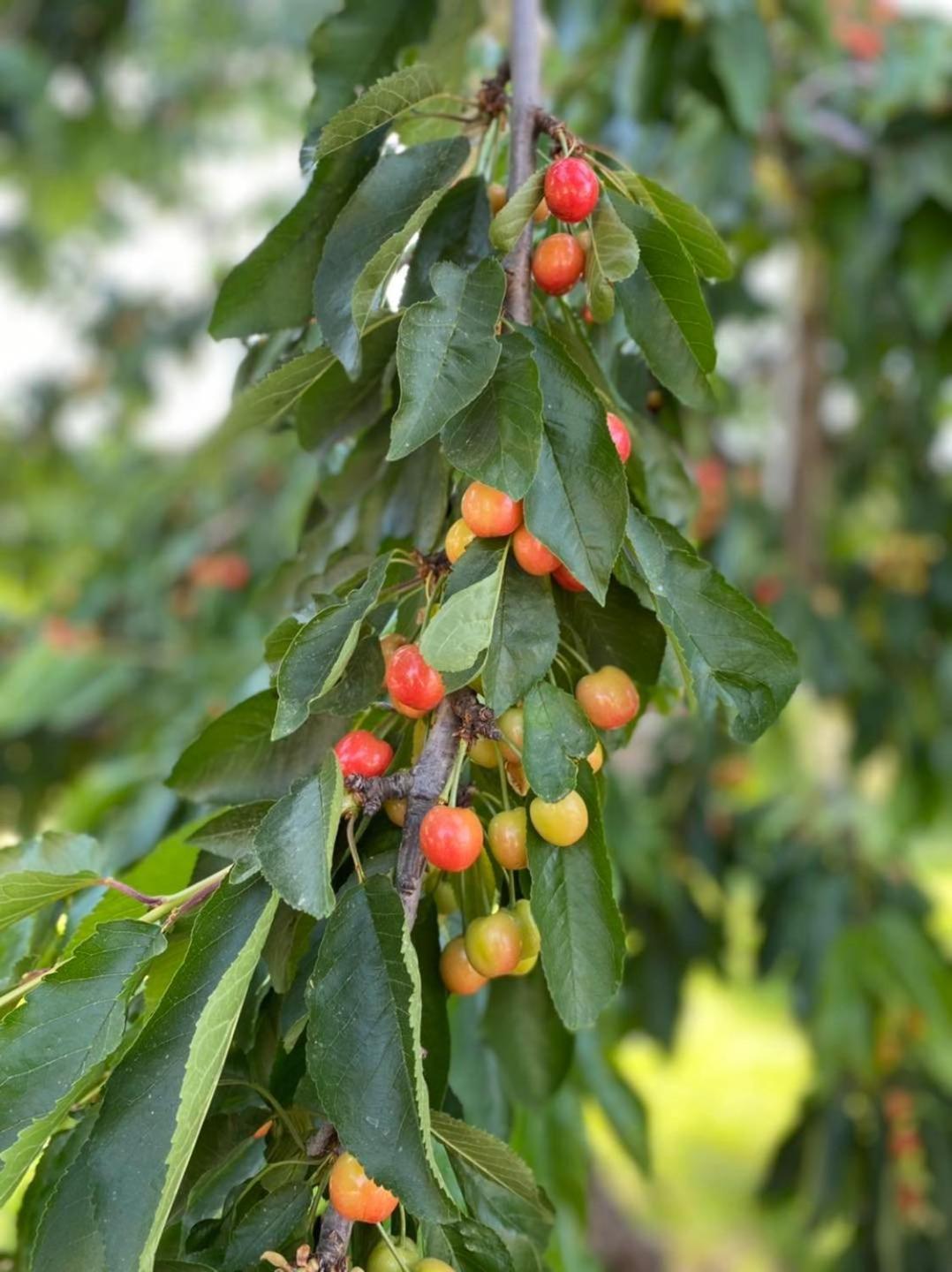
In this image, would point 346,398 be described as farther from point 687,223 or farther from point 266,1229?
point 266,1229

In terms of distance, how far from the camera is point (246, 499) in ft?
8.25

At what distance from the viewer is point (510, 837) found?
51cm

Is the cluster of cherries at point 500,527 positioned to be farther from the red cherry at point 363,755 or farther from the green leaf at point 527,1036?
the green leaf at point 527,1036

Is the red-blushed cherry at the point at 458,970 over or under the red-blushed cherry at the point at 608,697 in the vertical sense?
under

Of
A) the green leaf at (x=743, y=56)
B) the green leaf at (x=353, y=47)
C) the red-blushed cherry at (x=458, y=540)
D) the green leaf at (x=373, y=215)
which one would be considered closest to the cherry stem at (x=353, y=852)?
the red-blushed cherry at (x=458, y=540)

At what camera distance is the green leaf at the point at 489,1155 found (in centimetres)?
50

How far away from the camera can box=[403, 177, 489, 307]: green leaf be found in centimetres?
61

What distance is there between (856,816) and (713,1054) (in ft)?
9.41

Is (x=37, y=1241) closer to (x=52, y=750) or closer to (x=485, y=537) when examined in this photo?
(x=485, y=537)

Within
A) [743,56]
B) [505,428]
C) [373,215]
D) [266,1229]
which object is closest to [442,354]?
[505,428]

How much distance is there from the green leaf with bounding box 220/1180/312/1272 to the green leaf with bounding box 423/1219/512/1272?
6cm

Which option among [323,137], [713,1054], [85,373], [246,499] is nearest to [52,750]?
[246,499]

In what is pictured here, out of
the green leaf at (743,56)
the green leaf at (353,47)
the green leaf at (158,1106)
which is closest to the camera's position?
the green leaf at (158,1106)

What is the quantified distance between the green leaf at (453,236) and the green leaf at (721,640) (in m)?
0.20
